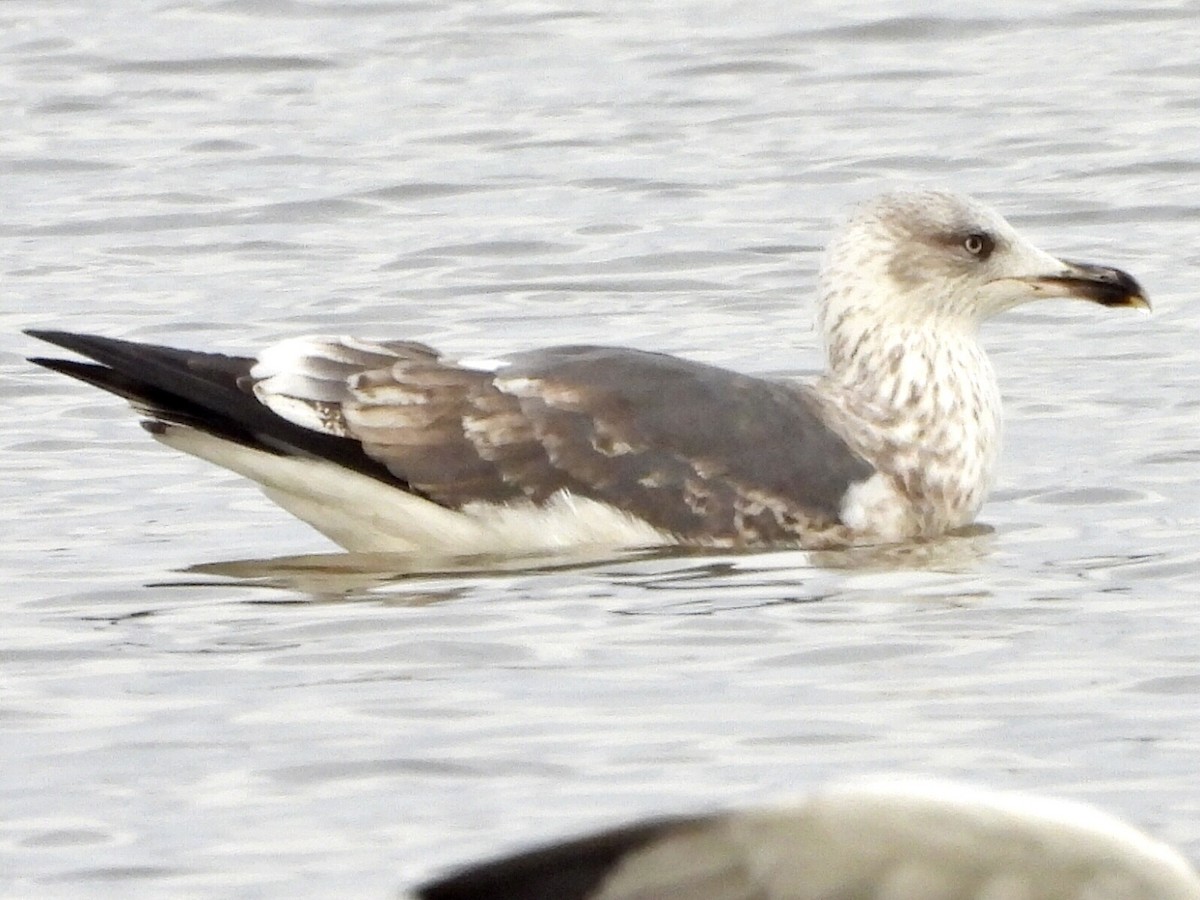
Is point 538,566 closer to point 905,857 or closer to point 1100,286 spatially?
point 1100,286

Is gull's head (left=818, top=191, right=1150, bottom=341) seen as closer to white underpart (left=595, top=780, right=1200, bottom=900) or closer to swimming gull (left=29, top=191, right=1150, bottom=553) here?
swimming gull (left=29, top=191, right=1150, bottom=553)

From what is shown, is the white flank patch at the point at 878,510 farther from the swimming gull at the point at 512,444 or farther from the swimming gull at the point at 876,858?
the swimming gull at the point at 876,858

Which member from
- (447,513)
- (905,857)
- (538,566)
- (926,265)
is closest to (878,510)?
(538,566)

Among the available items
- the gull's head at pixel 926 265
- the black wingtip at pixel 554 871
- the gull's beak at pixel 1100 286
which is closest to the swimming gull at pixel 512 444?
the gull's head at pixel 926 265

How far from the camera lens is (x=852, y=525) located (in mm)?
9125

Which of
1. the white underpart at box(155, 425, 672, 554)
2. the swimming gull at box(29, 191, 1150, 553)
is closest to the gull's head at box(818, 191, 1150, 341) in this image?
the swimming gull at box(29, 191, 1150, 553)

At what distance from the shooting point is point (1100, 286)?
31.8 feet

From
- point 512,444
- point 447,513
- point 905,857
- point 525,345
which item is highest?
point 905,857

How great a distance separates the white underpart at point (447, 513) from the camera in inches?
354

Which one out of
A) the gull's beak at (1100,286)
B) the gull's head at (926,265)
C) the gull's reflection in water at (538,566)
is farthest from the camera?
the gull's head at (926,265)

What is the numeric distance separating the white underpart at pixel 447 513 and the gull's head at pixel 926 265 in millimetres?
1272

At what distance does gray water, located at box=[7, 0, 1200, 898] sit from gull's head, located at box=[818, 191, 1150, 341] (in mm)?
559

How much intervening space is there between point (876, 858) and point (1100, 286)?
6132 mm

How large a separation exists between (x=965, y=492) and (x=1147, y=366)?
6.48 feet
